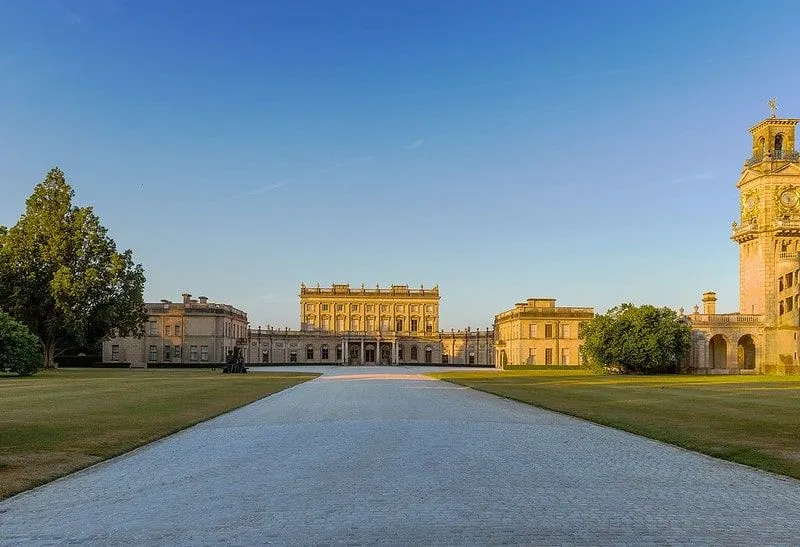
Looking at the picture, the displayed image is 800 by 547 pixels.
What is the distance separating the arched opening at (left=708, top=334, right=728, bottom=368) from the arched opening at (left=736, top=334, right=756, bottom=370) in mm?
1284

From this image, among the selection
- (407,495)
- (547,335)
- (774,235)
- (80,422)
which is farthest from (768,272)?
(407,495)

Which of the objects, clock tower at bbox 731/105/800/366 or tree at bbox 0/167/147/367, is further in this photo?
clock tower at bbox 731/105/800/366

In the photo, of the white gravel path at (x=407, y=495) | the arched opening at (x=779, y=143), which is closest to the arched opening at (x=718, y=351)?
the arched opening at (x=779, y=143)

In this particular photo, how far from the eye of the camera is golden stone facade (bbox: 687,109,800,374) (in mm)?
65688

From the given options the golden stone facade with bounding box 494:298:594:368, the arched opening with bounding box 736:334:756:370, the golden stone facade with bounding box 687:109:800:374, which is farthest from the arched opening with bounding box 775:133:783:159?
the golden stone facade with bounding box 494:298:594:368

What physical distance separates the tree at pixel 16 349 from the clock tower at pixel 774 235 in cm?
5935

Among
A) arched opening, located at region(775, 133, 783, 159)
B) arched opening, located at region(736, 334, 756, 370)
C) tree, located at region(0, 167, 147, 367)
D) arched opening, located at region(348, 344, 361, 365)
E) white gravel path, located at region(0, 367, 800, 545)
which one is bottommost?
arched opening, located at region(348, 344, 361, 365)

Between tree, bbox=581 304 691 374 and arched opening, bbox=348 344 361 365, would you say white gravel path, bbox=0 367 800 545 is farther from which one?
arched opening, bbox=348 344 361 365

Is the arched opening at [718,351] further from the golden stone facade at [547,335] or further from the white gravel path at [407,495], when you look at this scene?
the white gravel path at [407,495]

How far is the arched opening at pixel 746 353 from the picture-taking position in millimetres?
69938

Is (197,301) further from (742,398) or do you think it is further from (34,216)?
(742,398)

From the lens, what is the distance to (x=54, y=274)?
51.1 meters

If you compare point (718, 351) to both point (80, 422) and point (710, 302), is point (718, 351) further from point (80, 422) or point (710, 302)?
point (80, 422)

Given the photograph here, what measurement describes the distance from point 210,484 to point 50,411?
492 inches
